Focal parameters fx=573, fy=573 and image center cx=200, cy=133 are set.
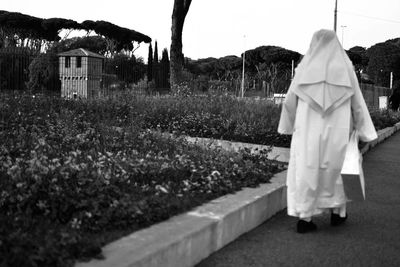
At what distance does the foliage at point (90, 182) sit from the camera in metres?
3.39

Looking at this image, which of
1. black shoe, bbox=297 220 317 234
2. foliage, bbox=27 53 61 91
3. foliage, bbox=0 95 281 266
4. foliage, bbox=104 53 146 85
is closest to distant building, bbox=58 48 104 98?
foliage, bbox=27 53 61 91

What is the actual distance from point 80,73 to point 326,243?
13.1 metres

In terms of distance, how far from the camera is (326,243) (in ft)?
16.1

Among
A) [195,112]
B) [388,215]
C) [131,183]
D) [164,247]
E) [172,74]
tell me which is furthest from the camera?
[172,74]

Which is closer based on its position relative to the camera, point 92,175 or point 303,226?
point 92,175

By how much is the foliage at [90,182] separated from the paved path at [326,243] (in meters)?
0.55

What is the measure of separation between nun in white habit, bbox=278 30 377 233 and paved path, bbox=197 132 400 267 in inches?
10.5

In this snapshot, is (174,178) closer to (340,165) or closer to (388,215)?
(340,165)

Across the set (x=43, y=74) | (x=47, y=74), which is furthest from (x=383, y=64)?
(x=43, y=74)

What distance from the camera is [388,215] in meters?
6.19

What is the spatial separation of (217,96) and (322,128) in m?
8.40

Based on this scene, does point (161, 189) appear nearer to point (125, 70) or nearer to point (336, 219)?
point (336, 219)

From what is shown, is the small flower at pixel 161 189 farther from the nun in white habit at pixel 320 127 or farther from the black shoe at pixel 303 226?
the black shoe at pixel 303 226

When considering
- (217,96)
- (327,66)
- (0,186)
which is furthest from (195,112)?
(0,186)
